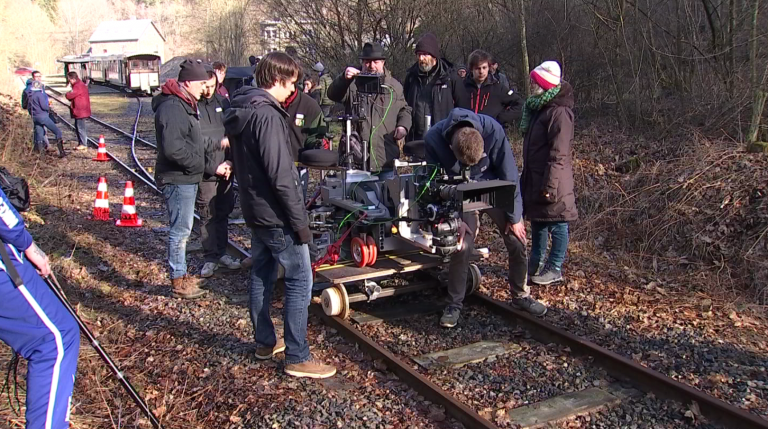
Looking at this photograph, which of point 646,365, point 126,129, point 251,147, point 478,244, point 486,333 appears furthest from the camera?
point 126,129

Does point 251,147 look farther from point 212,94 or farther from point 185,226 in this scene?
point 212,94

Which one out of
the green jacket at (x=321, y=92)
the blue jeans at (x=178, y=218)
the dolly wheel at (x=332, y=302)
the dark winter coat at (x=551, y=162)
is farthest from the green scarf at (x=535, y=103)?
the blue jeans at (x=178, y=218)

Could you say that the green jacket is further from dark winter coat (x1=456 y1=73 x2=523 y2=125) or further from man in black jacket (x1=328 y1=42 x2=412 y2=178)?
dark winter coat (x1=456 y1=73 x2=523 y2=125)

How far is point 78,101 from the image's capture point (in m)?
15.9

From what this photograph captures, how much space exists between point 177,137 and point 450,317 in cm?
296

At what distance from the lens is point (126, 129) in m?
20.4

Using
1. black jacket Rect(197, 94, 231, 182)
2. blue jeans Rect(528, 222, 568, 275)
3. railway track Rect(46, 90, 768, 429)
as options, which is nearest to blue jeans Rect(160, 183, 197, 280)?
black jacket Rect(197, 94, 231, 182)

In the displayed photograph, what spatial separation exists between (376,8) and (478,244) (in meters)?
9.81

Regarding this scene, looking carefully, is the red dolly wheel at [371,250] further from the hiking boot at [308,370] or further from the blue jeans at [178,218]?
the blue jeans at [178,218]

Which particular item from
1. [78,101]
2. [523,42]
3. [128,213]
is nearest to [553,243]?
[128,213]

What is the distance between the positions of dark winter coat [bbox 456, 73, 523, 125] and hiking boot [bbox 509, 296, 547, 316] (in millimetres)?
2696

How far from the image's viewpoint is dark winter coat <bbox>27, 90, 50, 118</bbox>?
1423 cm

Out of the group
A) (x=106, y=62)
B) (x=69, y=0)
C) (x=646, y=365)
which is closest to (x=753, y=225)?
(x=646, y=365)

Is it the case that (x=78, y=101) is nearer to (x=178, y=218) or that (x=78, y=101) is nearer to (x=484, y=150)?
(x=178, y=218)
